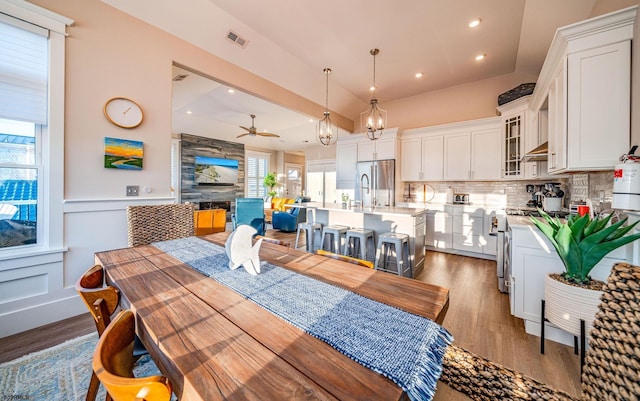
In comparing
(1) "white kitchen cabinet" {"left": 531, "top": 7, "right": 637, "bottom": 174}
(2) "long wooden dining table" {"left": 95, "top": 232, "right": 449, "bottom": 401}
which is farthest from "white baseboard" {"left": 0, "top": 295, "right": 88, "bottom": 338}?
(1) "white kitchen cabinet" {"left": 531, "top": 7, "right": 637, "bottom": 174}

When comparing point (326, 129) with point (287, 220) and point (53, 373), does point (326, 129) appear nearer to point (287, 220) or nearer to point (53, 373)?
point (287, 220)

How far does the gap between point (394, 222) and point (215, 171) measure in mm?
6582

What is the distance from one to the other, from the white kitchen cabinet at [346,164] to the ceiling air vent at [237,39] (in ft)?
10.9

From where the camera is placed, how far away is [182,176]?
742 centimetres

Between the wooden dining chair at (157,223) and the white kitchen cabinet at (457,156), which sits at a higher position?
the white kitchen cabinet at (457,156)

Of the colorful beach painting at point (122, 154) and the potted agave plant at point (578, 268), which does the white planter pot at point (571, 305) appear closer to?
the potted agave plant at point (578, 268)

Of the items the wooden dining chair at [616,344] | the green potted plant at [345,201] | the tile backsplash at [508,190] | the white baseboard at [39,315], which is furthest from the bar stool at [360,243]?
the white baseboard at [39,315]

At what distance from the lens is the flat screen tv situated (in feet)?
25.5

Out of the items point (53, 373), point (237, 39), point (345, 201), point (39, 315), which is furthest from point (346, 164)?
point (53, 373)

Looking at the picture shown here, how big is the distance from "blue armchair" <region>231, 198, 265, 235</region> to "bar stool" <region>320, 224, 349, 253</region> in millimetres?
2113

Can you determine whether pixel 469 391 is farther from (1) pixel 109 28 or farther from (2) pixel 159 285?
(1) pixel 109 28

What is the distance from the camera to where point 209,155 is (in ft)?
26.2

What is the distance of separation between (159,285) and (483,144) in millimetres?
5341

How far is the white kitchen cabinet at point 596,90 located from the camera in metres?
1.78
